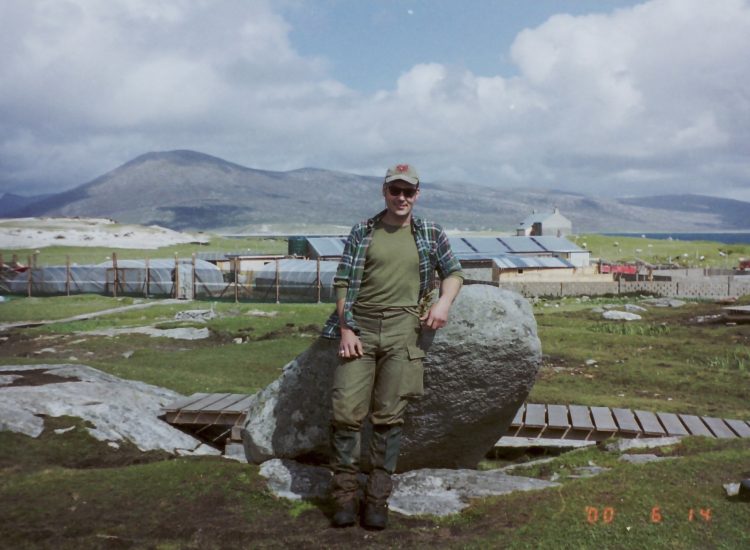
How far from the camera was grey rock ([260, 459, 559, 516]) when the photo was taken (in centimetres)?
753

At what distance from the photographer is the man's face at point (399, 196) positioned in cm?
738

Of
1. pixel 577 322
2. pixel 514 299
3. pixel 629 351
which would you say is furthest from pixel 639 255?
pixel 514 299

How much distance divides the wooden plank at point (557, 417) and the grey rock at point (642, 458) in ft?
5.43

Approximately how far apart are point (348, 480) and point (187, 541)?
5.33 ft

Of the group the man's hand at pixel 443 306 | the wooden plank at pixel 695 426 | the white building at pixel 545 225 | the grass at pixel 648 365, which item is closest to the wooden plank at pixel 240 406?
the man's hand at pixel 443 306

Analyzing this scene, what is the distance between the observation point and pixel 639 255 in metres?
98.6

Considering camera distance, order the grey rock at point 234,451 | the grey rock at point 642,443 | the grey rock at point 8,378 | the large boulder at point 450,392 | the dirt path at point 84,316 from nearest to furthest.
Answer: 1. the large boulder at point 450,392
2. the grey rock at point 642,443
3. the grey rock at point 234,451
4. the grey rock at point 8,378
5. the dirt path at point 84,316

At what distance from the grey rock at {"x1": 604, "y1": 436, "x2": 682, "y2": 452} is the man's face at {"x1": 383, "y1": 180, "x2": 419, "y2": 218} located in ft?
17.9

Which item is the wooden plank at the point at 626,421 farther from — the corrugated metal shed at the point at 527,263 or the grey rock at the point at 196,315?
the corrugated metal shed at the point at 527,263

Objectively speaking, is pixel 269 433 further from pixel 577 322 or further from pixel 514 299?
pixel 577 322

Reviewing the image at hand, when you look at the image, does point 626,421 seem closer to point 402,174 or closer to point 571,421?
point 571,421

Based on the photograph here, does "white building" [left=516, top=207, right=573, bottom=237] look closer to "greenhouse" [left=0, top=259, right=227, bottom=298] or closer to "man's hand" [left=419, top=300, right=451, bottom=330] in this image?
"greenhouse" [left=0, top=259, right=227, bottom=298]

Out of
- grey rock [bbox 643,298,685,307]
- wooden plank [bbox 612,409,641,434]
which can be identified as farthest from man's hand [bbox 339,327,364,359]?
grey rock [bbox 643,298,685,307]

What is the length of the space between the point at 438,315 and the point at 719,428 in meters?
6.69
